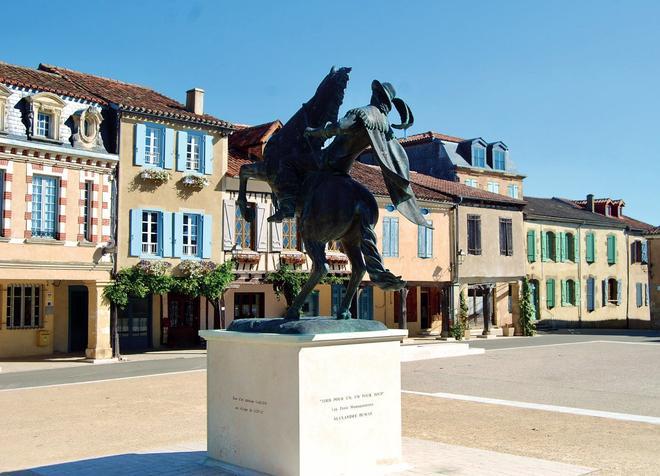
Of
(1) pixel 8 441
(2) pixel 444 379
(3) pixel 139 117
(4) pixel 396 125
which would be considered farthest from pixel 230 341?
(3) pixel 139 117

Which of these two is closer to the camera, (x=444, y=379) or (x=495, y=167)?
(x=444, y=379)

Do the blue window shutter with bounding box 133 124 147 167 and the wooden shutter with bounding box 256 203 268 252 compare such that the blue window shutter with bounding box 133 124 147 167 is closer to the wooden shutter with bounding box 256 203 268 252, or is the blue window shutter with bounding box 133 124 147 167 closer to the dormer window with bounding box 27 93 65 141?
the dormer window with bounding box 27 93 65 141

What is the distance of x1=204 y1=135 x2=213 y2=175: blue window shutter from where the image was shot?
23344 mm

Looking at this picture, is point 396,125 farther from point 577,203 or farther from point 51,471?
point 577,203

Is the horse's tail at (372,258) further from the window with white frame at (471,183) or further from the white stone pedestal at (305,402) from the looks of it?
the window with white frame at (471,183)

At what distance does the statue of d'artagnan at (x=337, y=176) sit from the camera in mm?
6773

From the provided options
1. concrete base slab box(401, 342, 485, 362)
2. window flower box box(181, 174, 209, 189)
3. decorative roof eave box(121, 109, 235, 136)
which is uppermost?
decorative roof eave box(121, 109, 235, 136)

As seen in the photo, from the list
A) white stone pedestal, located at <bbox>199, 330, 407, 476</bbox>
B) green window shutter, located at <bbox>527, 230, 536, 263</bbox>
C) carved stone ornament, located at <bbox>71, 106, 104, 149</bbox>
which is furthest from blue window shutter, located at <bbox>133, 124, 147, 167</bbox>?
green window shutter, located at <bbox>527, 230, 536, 263</bbox>

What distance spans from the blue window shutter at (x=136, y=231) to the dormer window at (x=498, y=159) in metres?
22.3

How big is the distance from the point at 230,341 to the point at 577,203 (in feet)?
133

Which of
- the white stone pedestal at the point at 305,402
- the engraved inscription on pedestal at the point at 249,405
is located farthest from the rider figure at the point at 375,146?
the engraved inscription on pedestal at the point at 249,405

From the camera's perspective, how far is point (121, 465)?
7273mm

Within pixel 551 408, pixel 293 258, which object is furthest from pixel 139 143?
pixel 551 408

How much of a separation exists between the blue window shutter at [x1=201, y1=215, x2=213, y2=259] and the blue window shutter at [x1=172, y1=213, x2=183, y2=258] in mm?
772
